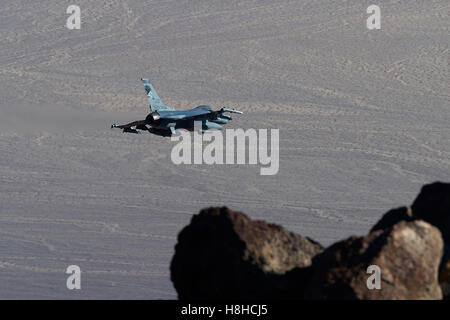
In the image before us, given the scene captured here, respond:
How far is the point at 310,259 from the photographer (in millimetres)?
45188

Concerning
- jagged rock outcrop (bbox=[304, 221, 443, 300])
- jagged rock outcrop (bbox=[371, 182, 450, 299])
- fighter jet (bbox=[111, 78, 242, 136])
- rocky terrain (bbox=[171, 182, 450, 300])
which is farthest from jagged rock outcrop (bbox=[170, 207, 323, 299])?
fighter jet (bbox=[111, 78, 242, 136])

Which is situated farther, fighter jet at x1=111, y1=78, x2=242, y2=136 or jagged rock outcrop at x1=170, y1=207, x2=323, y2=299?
fighter jet at x1=111, y1=78, x2=242, y2=136

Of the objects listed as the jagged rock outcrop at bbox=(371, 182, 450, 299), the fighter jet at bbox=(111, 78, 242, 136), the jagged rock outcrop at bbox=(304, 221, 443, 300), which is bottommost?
the jagged rock outcrop at bbox=(304, 221, 443, 300)

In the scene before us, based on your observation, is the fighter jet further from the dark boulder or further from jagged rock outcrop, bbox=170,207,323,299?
jagged rock outcrop, bbox=170,207,323,299

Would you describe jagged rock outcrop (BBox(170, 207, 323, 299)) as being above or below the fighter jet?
below

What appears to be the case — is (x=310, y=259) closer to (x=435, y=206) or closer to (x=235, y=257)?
(x=235, y=257)

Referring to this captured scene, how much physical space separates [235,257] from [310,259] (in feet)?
9.56

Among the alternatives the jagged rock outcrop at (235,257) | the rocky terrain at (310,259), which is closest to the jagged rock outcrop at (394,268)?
the rocky terrain at (310,259)

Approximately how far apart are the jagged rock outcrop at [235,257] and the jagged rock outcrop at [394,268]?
10.8 feet

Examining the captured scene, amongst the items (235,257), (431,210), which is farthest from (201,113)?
(235,257)

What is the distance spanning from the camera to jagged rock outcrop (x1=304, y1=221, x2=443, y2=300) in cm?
3997
